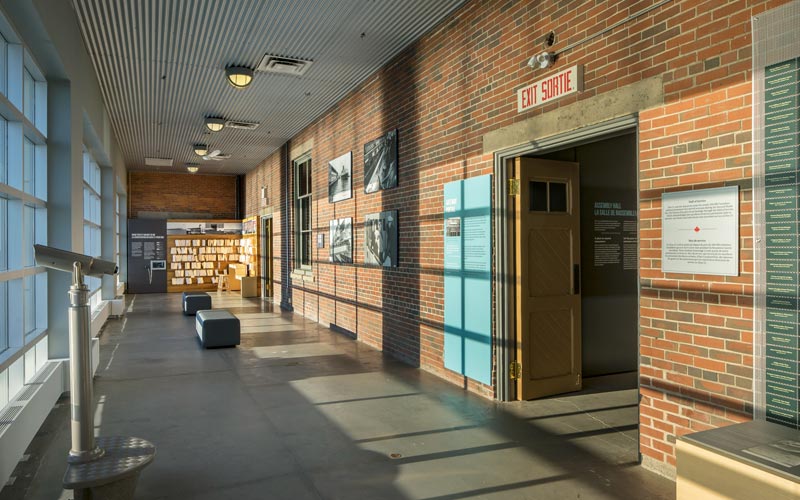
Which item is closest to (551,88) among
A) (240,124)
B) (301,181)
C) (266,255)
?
(240,124)

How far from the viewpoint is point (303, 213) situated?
12.4 m

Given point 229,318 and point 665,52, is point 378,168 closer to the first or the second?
point 229,318

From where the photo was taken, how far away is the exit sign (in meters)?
4.16

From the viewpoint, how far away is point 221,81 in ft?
27.2

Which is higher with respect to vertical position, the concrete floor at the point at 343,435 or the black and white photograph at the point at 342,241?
the black and white photograph at the point at 342,241

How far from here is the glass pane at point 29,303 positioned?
4.56 m

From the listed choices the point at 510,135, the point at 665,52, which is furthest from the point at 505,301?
the point at 665,52

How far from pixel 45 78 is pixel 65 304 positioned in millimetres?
2154

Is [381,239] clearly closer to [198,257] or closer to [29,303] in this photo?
[29,303]

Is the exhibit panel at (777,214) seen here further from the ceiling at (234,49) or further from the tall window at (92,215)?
the tall window at (92,215)

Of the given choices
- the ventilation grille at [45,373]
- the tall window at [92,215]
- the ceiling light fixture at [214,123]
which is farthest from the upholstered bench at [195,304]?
the ventilation grille at [45,373]

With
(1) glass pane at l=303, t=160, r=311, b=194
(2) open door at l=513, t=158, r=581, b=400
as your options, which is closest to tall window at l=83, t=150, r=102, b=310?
(1) glass pane at l=303, t=160, r=311, b=194

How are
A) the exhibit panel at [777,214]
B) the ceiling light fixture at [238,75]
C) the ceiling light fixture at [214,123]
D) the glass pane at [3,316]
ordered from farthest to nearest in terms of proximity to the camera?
the ceiling light fixture at [214,123]
the ceiling light fixture at [238,75]
the glass pane at [3,316]
the exhibit panel at [777,214]

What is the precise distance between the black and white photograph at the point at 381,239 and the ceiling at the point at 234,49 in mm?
2103
